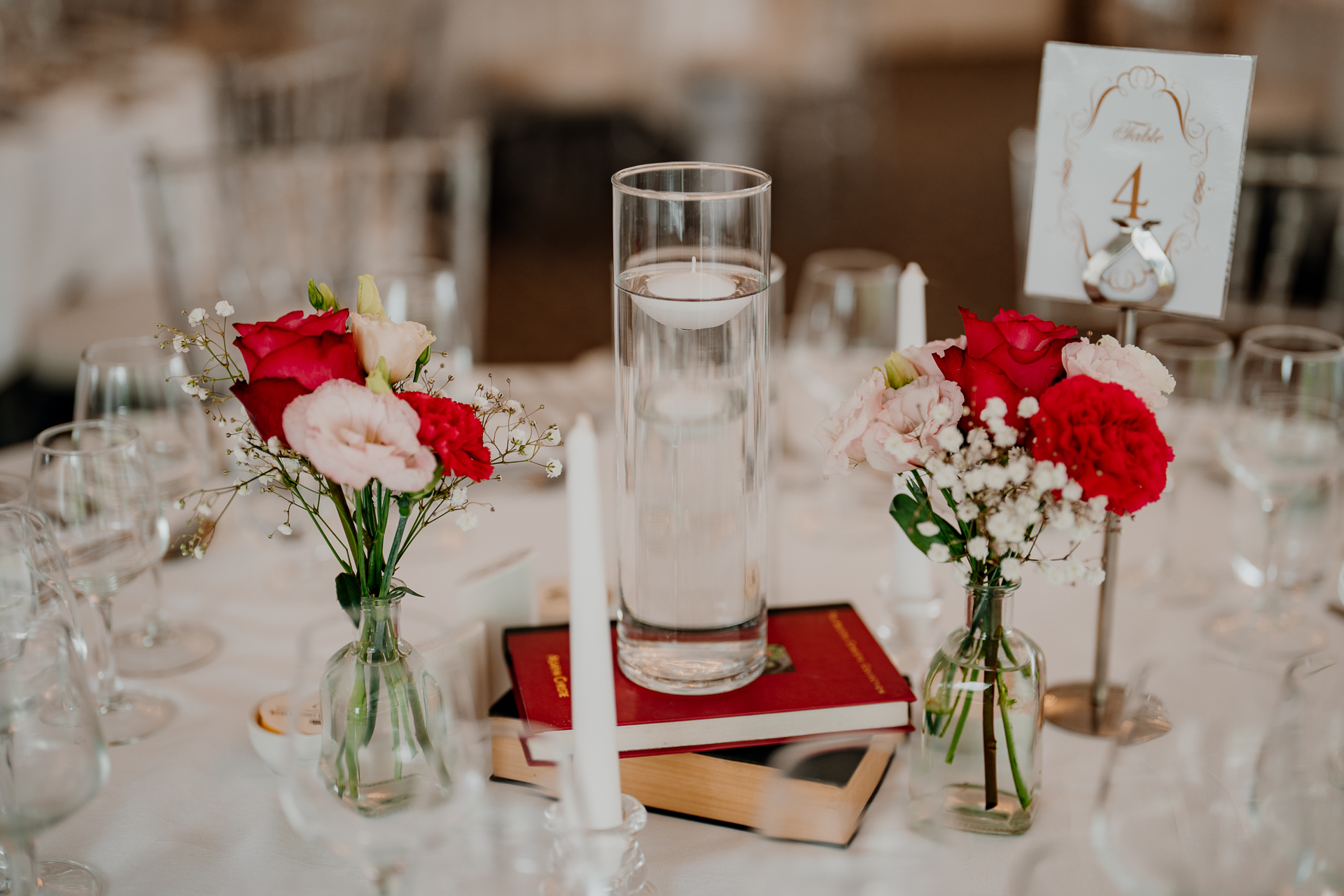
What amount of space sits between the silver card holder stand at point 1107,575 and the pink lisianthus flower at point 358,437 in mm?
493

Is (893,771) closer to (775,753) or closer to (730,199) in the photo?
(775,753)

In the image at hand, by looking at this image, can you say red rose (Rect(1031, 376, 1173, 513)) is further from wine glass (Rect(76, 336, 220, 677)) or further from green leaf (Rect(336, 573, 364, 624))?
wine glass (Rect(76, 336, 220, 677))

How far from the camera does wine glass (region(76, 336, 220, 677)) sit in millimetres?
1075

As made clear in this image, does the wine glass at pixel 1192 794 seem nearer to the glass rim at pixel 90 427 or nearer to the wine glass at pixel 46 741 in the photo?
the wine glass at pixel 46 741

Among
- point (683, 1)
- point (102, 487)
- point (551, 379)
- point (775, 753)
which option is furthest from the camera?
point (683, 1)

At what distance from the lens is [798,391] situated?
1441 millimetres

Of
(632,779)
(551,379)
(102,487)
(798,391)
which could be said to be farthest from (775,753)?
(551,379)

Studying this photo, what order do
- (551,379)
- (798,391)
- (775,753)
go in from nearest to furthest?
(775,753), (798,391), (551,379)

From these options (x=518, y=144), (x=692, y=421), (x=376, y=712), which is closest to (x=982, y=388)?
(x=692, y=421)

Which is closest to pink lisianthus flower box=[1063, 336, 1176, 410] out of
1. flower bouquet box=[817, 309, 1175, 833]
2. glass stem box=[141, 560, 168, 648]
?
flower bouquet box=[817, 309, 1175, 833]

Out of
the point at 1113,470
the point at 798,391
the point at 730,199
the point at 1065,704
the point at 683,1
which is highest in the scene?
the point at 683,1

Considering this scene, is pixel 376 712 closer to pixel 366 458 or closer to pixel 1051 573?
pixel 366 458

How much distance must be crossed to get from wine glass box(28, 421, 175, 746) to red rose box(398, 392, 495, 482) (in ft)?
1.05

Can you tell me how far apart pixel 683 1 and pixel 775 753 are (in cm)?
485
